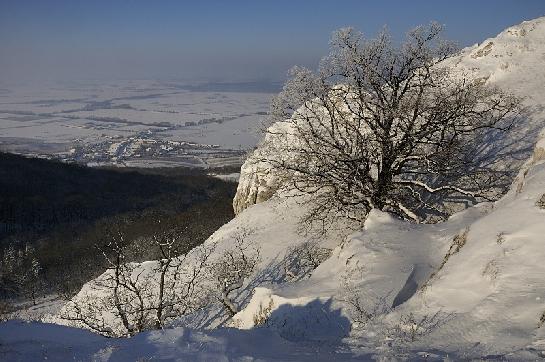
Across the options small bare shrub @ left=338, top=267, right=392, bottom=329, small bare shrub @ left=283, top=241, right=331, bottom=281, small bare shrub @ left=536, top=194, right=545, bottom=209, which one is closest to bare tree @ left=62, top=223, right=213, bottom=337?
small bare shrub @ left=283, top=241, right=331, bottom=281

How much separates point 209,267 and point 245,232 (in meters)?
2.82

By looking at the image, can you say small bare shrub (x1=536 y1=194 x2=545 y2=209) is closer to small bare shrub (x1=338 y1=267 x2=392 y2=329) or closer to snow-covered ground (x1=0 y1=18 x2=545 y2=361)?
snow-covered ground (x1=0 y1=18 x2=545 y2=361)

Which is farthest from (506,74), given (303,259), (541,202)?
(541,202)

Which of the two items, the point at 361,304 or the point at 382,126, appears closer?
the point at 361,304

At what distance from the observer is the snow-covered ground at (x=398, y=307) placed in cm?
638

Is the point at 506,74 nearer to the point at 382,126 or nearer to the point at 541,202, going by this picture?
the point at 382,126

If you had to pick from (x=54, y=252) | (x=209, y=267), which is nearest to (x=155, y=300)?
(x=209, y=267)

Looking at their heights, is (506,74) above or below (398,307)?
above

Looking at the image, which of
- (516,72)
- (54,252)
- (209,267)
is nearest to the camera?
(209,267)

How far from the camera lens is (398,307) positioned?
27.1 ft

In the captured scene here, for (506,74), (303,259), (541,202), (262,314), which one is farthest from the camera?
(506,74)

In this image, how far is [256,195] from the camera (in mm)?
25219

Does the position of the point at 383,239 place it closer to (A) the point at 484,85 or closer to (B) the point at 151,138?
(A) the point at 484,85

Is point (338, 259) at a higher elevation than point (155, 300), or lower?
higher
